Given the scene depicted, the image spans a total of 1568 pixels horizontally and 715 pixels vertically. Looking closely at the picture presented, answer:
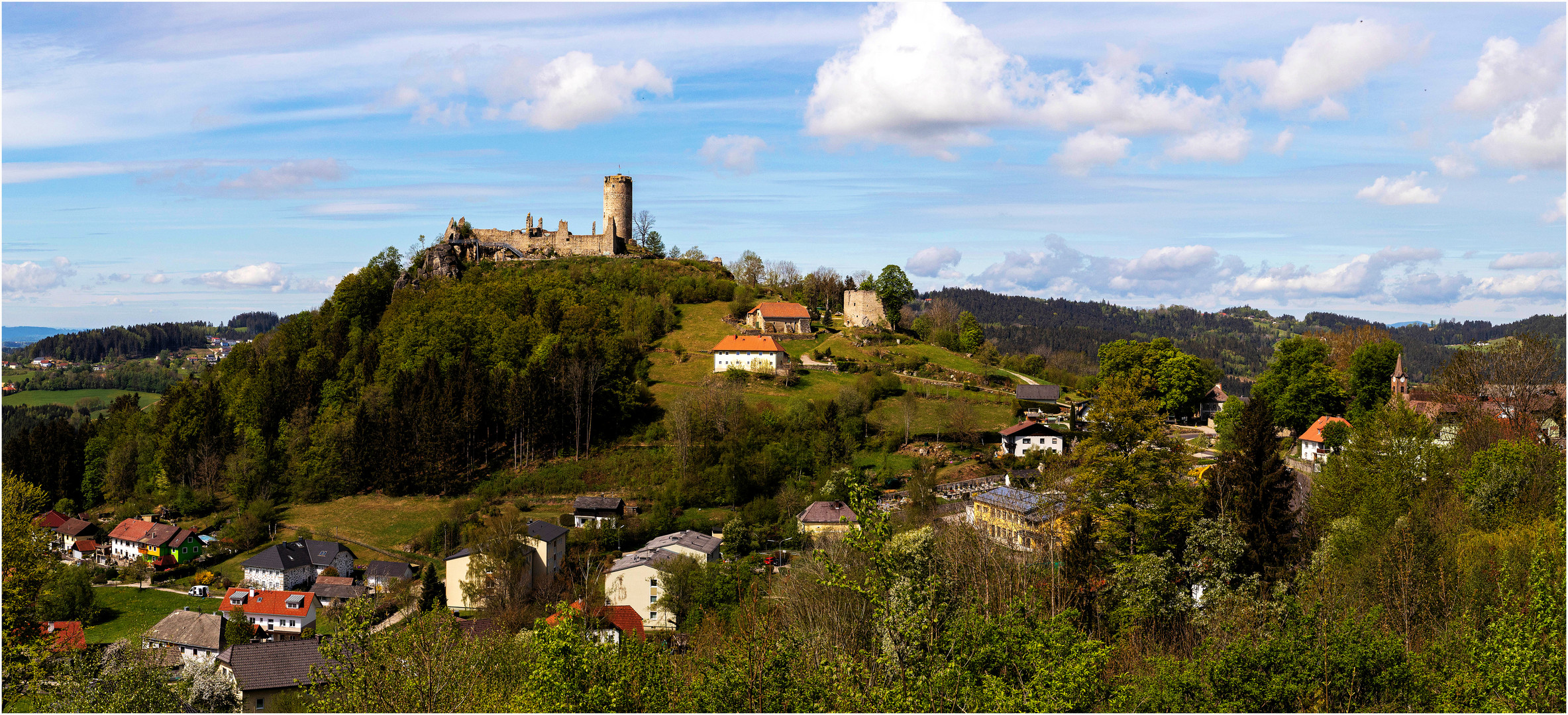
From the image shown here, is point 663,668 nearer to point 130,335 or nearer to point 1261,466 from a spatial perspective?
point 1261,466

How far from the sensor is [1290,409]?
51.6 metres

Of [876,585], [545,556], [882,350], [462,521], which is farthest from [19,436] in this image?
[876,585]

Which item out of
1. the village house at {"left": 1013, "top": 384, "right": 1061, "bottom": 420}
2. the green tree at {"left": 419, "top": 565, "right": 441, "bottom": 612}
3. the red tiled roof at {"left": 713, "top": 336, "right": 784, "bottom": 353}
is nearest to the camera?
the green tree at {"left": 419, "top": 565, "right": 441, "bottom": 612}

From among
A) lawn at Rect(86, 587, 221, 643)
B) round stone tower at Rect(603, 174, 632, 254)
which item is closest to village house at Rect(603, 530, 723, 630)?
lawn at Rect(86, 587, 221, 643)

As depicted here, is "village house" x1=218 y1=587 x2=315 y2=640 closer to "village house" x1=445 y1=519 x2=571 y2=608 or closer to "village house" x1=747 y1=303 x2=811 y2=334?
"village house" x1=445 y1=519 x2=571 y2=608

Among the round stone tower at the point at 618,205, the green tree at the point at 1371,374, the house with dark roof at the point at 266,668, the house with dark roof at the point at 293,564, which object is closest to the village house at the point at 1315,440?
the green tree at the point at 1371,374

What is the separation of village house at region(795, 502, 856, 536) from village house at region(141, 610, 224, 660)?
80.4 feet

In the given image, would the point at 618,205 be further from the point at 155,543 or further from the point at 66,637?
the point at 66,637

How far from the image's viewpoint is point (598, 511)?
162 feet

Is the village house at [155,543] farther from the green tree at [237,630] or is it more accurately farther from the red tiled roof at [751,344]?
the red tiled roof at [751,344]

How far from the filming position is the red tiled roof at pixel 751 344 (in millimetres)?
68562

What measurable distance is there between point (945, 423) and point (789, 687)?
143 feet

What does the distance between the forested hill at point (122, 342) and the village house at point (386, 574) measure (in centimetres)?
6879

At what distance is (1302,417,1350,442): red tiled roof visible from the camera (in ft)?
155
